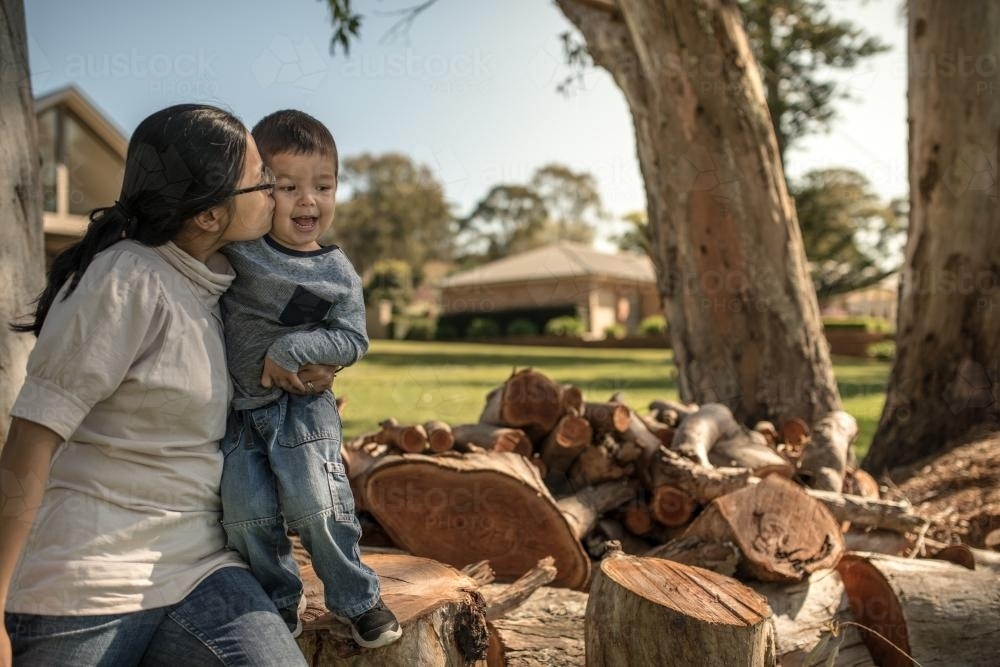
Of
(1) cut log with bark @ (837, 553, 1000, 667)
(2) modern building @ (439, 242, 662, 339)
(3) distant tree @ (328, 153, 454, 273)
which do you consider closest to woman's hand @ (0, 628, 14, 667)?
(1) cut log with bark @ (837, 553, 1000, 667)

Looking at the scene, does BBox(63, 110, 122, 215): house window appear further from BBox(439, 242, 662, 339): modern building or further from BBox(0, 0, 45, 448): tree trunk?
BBox(0, 0, 45, 448): tree trunk

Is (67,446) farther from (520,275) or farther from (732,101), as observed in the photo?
(520,275)

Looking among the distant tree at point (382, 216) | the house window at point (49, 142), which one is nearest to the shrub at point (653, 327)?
the distant tree at point (382, 216)

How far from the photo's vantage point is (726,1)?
510cm

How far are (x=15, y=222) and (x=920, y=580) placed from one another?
3.19 meters

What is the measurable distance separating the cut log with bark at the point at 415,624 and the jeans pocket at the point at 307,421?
0.44 metres

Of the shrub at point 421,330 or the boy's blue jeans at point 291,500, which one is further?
the shrub at point 421,330

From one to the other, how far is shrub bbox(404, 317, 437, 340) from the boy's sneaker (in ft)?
83.1

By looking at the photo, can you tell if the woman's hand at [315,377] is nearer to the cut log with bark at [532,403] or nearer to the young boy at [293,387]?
the young boy at [293,387]

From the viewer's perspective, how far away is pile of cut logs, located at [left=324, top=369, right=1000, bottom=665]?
202 cm

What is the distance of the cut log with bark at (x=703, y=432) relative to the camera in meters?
3.46

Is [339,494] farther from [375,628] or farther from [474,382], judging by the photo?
[474,382]

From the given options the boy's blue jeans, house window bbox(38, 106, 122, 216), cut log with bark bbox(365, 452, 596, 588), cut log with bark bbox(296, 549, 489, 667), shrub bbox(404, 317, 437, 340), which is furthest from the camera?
shrub bbox(404, 317, 437, 340)

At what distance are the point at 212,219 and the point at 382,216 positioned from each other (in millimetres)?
36413
